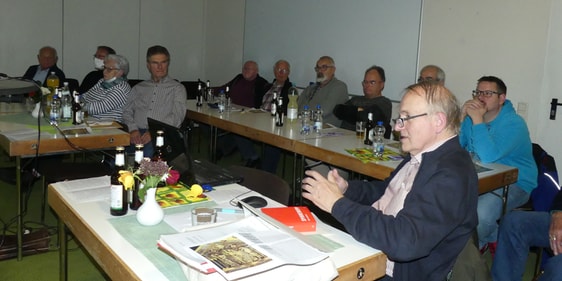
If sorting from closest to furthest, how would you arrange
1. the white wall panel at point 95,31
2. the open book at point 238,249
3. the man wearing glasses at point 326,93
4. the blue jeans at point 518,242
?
the open book at point 238,249 → the blue jeans at point 518,242 → the man wearing glasses at point 326,93 → the white wall panel at point 95,31

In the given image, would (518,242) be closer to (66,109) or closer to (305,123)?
(305,123)

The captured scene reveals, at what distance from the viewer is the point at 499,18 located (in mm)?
4508

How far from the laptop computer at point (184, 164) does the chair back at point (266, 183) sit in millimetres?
78

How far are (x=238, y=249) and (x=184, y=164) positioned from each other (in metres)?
0.94

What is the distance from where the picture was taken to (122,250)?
1.53 metres

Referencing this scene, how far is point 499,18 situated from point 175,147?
141 inches

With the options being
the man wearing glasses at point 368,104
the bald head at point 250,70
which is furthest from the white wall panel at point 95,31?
the man wearing glasses at point 368,104

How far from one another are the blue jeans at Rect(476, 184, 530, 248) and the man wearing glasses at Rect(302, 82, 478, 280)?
4.76ft

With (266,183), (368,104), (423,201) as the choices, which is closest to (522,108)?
(368,104)

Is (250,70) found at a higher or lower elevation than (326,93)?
higher

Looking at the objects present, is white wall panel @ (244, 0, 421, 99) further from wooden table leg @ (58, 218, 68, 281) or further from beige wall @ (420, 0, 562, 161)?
wooden table leg @ (58, 218, 68, 281)

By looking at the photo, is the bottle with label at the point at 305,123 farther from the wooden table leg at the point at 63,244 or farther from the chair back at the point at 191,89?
the chair back at the point at 191,89

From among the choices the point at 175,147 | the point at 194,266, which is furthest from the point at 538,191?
the point at 194,266

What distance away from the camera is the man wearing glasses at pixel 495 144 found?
10.1 feet
